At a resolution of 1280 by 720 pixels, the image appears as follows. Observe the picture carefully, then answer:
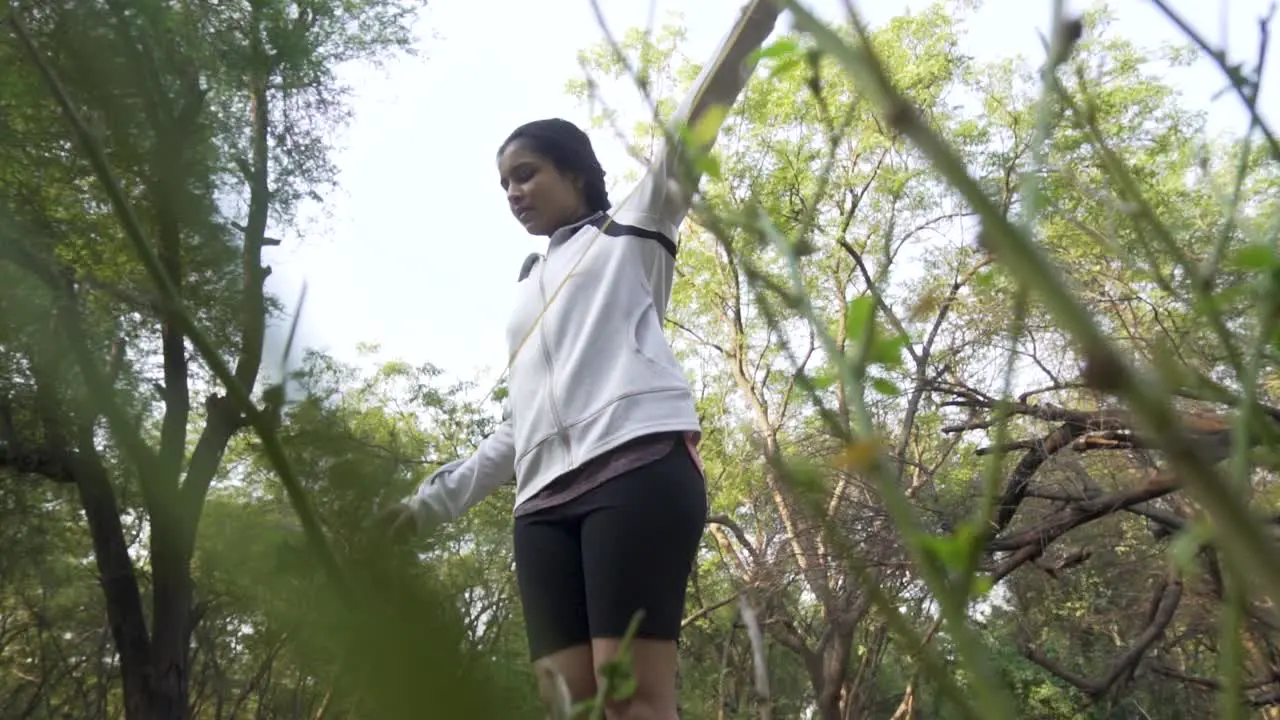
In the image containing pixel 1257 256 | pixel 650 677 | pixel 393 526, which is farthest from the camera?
pixel 650 677

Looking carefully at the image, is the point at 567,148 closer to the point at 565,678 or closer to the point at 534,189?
the point at 534,189

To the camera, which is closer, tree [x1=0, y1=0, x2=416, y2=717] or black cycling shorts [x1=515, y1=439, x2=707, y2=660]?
tree [x1=0, y1=0, x2=416, y2=717]

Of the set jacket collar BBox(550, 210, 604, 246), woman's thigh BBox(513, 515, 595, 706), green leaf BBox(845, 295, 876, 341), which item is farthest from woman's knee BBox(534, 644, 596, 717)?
jacket collar BBox(550, 210, 604, 246)

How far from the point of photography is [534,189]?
52.9 inches

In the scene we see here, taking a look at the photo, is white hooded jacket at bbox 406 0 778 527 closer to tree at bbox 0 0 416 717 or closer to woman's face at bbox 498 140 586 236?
woman's face at bbox 498 140 586 236

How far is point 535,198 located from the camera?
1.34 m

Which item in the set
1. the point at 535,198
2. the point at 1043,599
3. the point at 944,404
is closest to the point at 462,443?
the point at 1043,599

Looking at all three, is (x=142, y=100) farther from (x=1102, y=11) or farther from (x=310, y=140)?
(x=1102, y=11)

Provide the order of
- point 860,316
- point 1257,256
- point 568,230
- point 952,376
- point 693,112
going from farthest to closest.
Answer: point 952,376 < point 568,230 < point 693,112 < point 1257,256 < point 860,316

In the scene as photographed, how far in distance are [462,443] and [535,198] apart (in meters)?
8.55

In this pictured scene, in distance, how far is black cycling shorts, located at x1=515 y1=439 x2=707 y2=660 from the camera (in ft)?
3.40

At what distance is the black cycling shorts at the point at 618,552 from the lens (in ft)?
3.40

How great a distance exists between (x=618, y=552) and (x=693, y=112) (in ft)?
1.52

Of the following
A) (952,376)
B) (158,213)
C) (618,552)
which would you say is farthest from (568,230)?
(952,376)
